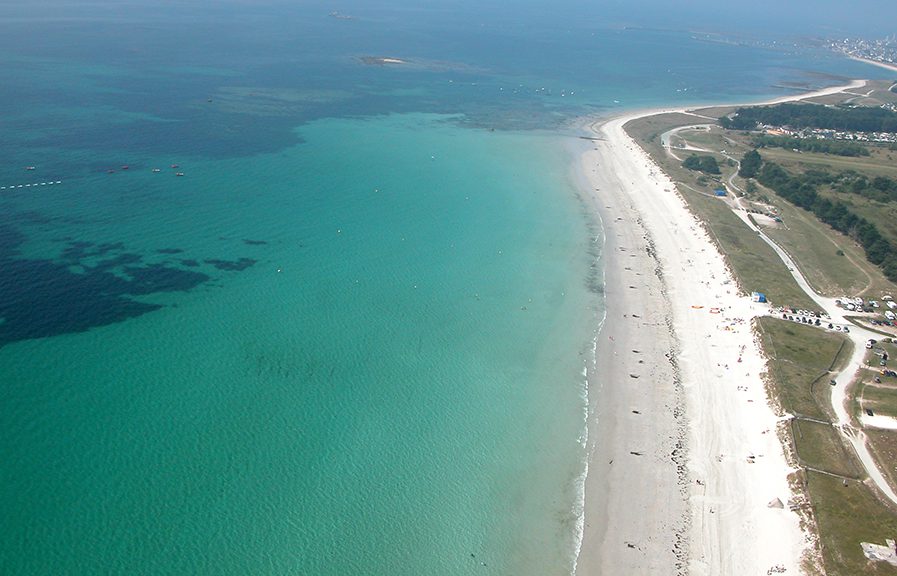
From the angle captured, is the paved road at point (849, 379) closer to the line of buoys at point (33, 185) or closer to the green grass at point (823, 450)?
the green grass at point (823, 450)

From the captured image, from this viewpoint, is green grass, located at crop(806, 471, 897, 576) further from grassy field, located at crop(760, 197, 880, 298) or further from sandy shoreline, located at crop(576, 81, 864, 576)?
grassy field, located at crop(760, 197, 880, 298)

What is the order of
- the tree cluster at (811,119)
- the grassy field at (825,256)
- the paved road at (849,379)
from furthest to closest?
the tree cluster at (811,119) → the grassy field at (825,256) → the paved road at (849,379)

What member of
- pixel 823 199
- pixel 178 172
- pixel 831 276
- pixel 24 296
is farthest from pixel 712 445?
pixel 178 172

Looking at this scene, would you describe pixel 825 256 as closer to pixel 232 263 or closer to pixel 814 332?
pixel 814 332

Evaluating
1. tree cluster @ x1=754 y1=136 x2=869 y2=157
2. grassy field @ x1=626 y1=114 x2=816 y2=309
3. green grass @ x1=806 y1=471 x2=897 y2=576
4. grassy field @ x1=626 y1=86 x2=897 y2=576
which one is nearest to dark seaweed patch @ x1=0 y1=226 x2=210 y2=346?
green grass @ x1=806 y1=471 x2=897 y2=576

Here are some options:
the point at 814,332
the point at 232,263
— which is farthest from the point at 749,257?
the point at 232,263

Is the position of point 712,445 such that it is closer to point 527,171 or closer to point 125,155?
point 527,171

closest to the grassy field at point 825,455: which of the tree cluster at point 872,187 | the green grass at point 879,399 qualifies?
the green grass at point 879,399
